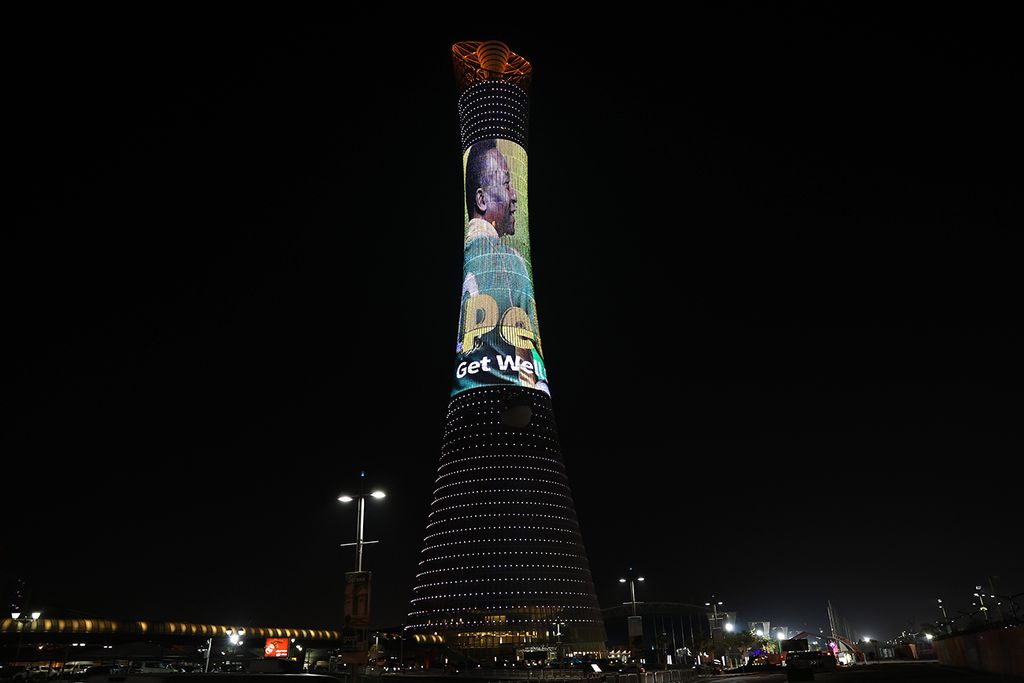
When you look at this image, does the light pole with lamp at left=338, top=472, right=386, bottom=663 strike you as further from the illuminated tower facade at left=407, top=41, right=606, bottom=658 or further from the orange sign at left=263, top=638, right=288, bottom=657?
the illuminated tower facade at left=407, top=41, right=606, bottom=658

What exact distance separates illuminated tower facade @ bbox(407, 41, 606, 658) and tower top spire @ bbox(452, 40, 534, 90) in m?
13.1

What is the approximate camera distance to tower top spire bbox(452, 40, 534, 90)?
12488cm

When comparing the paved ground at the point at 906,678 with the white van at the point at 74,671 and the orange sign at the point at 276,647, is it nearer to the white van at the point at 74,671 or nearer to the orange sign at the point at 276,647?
the orange sign at the point at 276,647

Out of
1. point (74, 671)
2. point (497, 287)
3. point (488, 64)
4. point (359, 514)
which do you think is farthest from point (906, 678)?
point (488, 64)

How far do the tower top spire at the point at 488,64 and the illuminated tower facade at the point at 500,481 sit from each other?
13.1m

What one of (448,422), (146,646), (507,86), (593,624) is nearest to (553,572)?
(593,624)

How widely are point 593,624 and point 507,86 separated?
271ft

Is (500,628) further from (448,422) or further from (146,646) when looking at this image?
(146,646)

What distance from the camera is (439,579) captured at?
367 ft

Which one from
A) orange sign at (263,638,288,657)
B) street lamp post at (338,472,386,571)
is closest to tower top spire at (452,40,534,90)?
orange sign at (263,638,288,657)

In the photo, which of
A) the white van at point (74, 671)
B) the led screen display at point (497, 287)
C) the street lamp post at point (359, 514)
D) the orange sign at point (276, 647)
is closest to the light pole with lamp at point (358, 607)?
the street lamp post at point (359, 514)

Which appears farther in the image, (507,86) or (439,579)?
(507,86)

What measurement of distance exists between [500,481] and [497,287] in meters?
27.4

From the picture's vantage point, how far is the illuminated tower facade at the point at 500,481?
108 m
